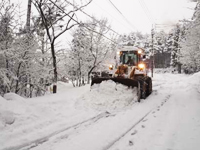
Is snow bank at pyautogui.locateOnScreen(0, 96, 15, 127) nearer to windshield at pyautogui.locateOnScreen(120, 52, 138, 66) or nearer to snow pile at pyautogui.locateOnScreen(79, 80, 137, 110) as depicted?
snow pile at pyautogui.locateOnScreen(79, 80, 137, 110)

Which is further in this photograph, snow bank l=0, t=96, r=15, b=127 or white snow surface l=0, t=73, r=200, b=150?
snow bank l=0, t=96, r=15, b=127

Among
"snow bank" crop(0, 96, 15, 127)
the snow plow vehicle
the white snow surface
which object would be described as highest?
the snow plow vehicle

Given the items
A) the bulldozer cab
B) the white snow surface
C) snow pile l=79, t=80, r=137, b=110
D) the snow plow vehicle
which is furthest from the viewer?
the bulldozer cab

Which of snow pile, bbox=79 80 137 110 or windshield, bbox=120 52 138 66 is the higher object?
windshield, bbox=120 52 138 66

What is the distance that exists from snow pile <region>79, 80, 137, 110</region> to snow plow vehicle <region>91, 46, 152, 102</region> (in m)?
0.29

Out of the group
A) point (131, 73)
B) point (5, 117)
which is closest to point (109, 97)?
point (131, 73)

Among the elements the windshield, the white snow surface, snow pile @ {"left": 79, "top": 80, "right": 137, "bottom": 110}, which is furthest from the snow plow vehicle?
the white snow surface

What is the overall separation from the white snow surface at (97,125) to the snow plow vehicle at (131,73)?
102cm

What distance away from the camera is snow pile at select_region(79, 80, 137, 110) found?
27.8 ft

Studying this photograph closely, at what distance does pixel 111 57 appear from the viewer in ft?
84.6

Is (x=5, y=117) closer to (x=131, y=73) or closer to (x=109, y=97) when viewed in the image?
(x=109, y=97)

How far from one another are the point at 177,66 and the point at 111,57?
40509 mm

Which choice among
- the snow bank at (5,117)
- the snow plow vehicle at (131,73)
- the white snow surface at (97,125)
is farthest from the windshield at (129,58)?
the snow bank at (5,117)

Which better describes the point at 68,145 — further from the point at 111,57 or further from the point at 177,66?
the point at 177,66
